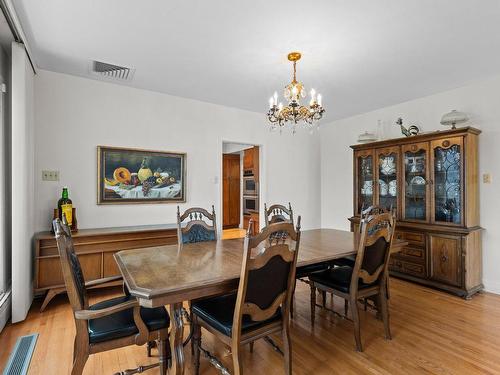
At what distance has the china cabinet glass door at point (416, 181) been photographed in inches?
144

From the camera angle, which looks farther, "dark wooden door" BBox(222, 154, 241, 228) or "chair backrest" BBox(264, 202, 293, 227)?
"dark wooden door" BBox(222, 154, 241, 228)

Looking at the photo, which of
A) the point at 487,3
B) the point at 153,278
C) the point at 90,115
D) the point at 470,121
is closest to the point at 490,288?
the point at 470,121

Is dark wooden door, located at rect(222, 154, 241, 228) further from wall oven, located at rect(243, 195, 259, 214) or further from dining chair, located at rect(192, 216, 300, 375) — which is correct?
dining chair, located at rect(192, 216, 300, 375)

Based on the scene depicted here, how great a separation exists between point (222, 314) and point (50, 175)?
8.97ft

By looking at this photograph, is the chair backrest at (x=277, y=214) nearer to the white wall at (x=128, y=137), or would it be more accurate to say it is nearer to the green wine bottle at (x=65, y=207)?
the white wall at (x=128, y=137)

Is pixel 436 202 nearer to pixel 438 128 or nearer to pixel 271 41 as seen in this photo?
pixel 438 128

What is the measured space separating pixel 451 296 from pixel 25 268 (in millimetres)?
4513

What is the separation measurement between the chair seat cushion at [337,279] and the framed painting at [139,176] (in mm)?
2304

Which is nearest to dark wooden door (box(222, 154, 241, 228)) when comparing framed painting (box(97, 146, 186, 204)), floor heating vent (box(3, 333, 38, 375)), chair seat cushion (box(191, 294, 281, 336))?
framed painting (box(97, 146, 186, 204))

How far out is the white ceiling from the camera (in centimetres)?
207

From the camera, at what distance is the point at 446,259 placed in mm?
3375

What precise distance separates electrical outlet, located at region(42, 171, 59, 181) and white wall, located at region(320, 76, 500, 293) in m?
4.30

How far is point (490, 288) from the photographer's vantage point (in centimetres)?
340

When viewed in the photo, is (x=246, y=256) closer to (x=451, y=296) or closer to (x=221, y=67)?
(x=221, y=67)
